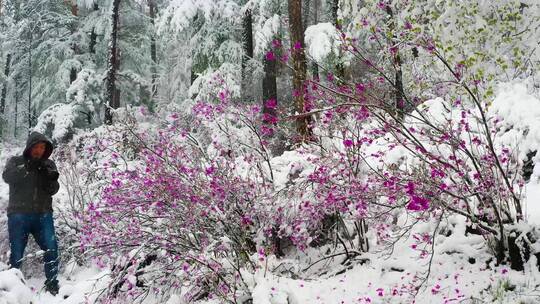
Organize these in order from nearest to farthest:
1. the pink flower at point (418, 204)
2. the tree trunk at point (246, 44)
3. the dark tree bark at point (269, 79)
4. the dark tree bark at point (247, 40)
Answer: the pink flower at point (418, 204) < the dark tree bark at point (269, 79) < the tree trunk at point (246, 44) < the dark tree bark at point (247, 40)

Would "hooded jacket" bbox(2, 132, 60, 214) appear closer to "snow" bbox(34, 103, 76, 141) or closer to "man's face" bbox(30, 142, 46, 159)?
"man's face" bbox(30, 142, 46, 159)

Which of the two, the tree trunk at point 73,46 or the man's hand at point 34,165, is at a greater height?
the tree trunk at point 73,46

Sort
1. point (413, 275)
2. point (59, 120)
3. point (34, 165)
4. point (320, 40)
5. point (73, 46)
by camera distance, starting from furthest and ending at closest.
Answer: point (73, 46) → point (59, 120) → point (320, 40) → point (34, 165) → point (413, 275)

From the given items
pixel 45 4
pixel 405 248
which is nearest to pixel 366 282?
pixel 405 248

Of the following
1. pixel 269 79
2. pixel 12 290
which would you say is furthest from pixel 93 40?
pixel 12 290

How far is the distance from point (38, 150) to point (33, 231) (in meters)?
1.01

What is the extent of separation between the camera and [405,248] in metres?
5.05

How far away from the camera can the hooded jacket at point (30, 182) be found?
Result: 562cm

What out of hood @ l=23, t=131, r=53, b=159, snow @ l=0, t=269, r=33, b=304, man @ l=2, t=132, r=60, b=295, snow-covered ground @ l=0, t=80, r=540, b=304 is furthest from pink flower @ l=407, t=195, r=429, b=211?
hood @ l=23, t=131, r=53, b=159

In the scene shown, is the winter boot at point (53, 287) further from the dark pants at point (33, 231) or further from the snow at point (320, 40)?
the snow at point (320, 40)

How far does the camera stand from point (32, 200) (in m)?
5.64

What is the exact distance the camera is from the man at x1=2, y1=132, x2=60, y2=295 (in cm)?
557

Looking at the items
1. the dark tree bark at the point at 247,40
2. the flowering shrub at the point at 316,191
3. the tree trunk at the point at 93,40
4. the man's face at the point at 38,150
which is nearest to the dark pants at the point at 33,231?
the man's face at the point at 38,150

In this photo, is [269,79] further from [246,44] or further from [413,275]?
[413,275]
